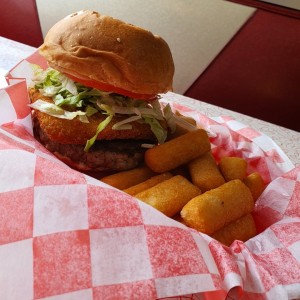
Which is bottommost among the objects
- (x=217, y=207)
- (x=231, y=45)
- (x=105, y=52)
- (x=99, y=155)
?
(x=231, y=45)

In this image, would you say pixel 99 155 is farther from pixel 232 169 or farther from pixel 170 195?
pixel 232 169

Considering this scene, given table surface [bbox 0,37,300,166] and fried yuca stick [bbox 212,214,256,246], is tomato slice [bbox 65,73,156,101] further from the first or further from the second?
table surface [bbox 0,37,300,166]

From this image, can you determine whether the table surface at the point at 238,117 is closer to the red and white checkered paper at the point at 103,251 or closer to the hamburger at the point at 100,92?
the hamburger at the point at 100,92

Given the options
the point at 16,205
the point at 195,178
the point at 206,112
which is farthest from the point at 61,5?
the point at 16,205

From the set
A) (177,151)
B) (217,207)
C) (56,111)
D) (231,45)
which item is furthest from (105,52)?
(231,45)

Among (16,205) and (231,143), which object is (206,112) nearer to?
(231,143)

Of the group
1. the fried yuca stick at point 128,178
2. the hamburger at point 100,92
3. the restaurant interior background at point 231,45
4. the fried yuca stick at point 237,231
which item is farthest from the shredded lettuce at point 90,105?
the restaurant interior background at point 231,45
